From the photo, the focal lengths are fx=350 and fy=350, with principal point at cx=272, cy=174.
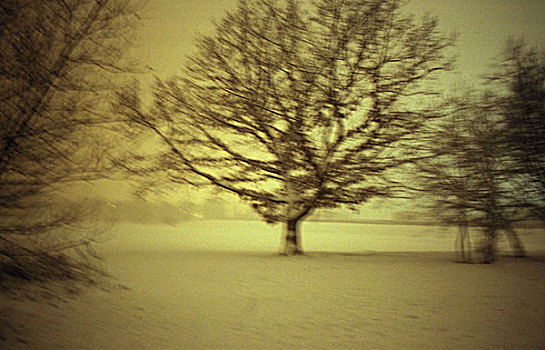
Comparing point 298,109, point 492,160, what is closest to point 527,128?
point 492,160

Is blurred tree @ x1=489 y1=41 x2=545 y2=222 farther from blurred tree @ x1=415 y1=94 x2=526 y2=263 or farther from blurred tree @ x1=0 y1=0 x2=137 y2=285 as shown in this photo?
blurred tree @ x1=0 y1=0 x2=137 y2=285

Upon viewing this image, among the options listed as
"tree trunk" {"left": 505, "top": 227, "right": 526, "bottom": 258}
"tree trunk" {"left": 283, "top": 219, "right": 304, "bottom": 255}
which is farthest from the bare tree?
"tree trunk" {"left": 505, "top": 227, "right": 526, "bottom": 258}

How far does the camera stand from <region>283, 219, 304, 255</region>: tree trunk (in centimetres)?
1227

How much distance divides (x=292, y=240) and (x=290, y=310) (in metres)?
6.66

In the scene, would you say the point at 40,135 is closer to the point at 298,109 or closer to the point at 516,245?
the point at 298,109

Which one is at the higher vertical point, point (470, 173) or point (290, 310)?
point (470, 173)

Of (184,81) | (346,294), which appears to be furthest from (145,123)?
(346,294)

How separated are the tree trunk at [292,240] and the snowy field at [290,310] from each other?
2746 mm

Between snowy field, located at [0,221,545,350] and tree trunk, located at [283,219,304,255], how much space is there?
108 inches

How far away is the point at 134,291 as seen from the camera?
21.5 feet

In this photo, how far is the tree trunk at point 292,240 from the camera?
12.3m

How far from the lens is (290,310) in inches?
226

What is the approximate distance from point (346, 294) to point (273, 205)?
5.21 meters

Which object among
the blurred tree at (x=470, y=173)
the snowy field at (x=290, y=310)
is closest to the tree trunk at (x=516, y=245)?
the blurred tree at (x=470, y=173)
